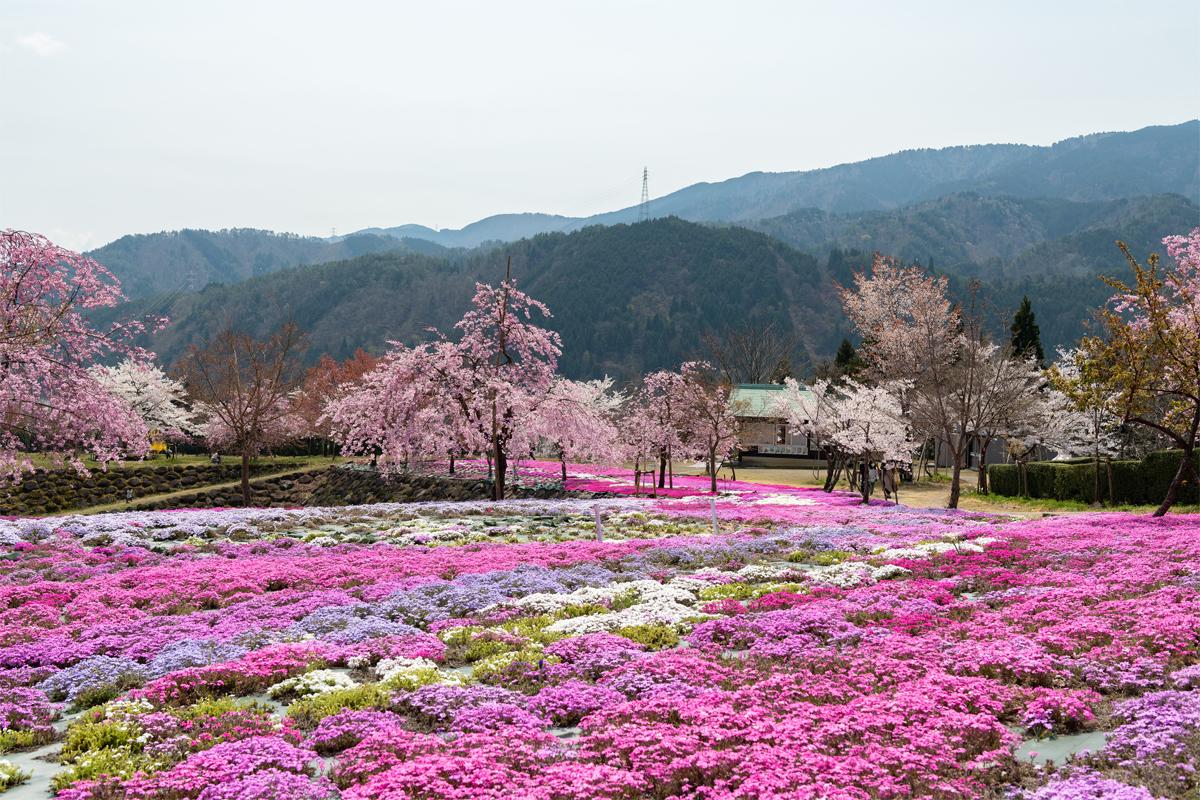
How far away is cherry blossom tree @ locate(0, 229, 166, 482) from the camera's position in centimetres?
2152

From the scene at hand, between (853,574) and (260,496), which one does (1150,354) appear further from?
(260,496)

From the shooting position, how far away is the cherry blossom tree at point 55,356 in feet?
70.6

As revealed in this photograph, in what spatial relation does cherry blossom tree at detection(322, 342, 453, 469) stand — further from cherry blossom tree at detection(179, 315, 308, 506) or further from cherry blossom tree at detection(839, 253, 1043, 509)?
cherry blossom tree at detection(839, 253, 1043, 509)

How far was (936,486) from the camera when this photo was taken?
5319 cm

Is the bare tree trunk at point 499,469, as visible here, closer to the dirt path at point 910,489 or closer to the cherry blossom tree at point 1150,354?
the dirt path at point 910,489

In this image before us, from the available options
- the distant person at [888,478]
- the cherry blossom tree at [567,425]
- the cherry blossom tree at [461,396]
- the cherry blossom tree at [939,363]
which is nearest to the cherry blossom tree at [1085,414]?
the cherry blossom tree at [939,363]

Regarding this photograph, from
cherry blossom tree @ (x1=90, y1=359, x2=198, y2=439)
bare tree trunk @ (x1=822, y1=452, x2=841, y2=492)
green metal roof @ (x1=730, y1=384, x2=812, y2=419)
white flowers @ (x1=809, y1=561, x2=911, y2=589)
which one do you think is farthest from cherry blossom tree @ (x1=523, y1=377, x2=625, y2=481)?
cherry blossom tree @ (x1=90, y1=359, x2=198, y2=439)

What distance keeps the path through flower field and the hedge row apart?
17861mm

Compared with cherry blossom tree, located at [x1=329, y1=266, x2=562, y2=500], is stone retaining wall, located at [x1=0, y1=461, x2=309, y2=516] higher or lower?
lower

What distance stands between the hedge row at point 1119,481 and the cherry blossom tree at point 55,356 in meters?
39.1

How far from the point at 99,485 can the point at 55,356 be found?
25.3m

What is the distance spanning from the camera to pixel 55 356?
2317cm

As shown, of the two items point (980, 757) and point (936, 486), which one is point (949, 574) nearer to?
point (980, 757)

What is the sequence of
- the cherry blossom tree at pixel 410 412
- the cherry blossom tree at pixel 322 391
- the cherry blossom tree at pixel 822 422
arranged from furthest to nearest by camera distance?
the cherry blossom tree at pixel 322 391 < the cherry blossom tree at pixel 822 422 < the cherry blossom tree at pixel 410 412
